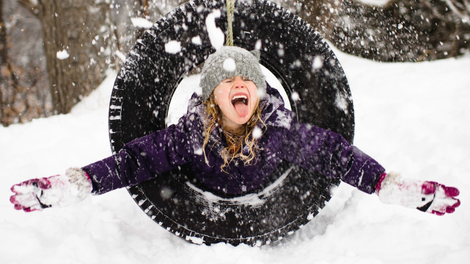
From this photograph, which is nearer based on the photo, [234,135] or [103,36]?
[234,135]

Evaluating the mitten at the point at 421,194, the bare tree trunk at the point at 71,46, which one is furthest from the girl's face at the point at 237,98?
Answer: the bare tree trunk at the point at 71,46

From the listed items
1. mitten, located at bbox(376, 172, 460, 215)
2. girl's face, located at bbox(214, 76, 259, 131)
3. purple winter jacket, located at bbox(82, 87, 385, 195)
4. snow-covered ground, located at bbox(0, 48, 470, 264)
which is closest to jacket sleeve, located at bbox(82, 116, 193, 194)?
purple winter jacket, located at bbox(82, 87, 385, 195)

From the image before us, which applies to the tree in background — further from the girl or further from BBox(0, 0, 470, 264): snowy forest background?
the girl

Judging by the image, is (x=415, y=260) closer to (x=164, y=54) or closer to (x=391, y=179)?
(x=391, y=179)

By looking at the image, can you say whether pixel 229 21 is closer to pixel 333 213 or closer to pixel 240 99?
pixel 240 99

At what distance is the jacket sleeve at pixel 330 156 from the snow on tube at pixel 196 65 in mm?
214

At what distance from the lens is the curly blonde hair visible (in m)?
1.46

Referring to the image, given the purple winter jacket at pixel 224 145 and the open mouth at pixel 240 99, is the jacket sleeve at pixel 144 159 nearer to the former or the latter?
the purple winter jacket at pixel 224 145

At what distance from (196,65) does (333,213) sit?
3.81ft

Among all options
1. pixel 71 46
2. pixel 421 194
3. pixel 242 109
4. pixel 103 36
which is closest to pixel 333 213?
pixel 421 194

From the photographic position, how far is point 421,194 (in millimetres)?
1154

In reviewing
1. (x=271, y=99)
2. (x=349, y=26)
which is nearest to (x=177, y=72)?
(x=271, y=99)

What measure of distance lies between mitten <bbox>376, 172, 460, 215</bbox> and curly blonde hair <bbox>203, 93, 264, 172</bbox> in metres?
0.60

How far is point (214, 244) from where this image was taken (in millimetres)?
1582
